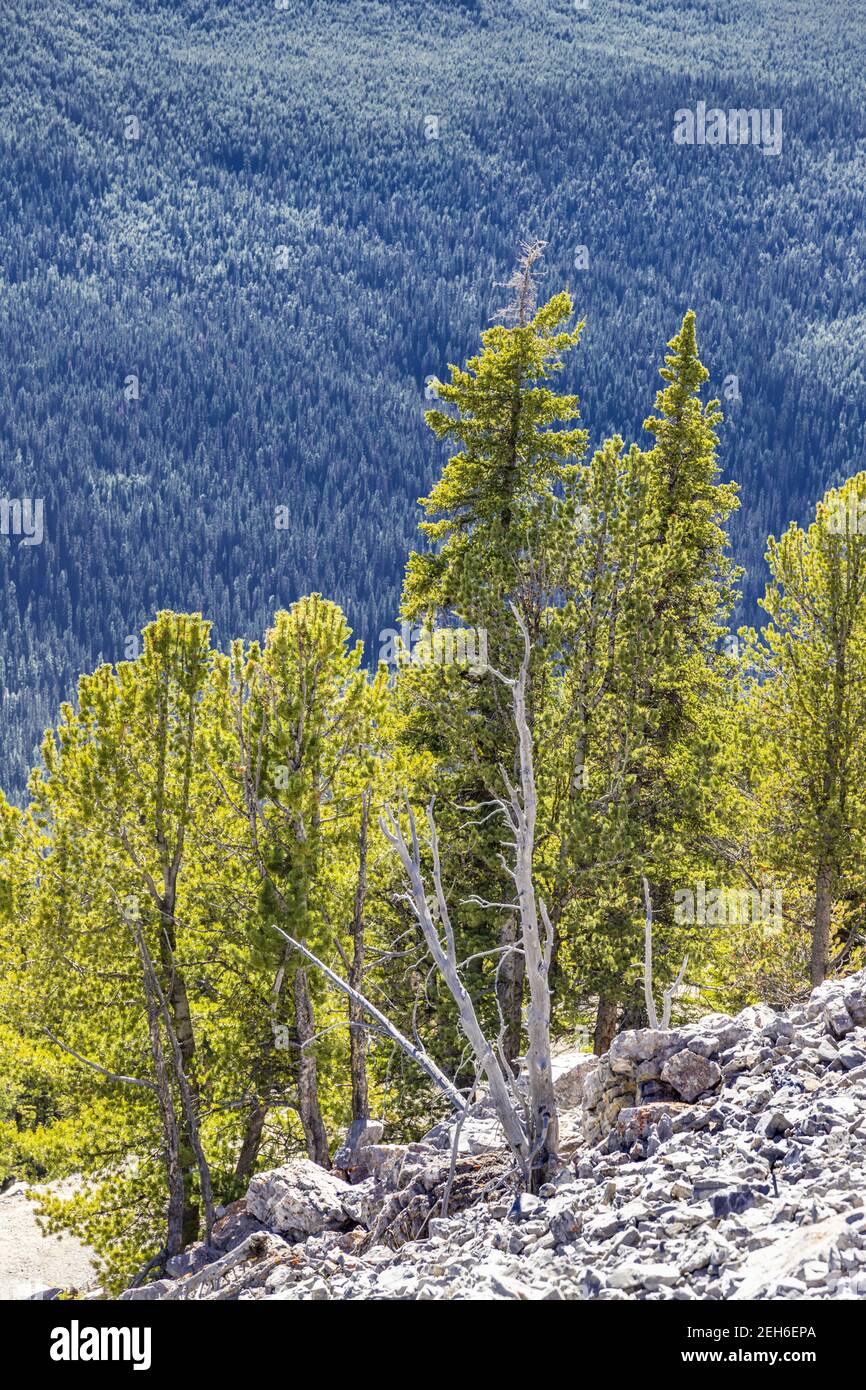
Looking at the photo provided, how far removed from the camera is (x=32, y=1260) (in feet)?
124

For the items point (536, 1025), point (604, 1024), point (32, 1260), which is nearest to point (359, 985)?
point (604, 1024)

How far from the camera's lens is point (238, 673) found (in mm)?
20766

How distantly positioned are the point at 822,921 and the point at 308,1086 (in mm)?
7421

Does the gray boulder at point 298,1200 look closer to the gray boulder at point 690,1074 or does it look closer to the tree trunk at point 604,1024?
the gray boulder at point 690,1074

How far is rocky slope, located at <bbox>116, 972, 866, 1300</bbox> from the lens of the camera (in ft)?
30.5

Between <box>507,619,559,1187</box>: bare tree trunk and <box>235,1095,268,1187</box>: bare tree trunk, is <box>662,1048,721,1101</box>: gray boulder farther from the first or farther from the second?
<box>235,1095,268,1187</box>: bare tree trunk

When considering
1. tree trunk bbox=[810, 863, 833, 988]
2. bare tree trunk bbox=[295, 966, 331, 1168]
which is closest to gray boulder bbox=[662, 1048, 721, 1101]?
bare tree trunk bbox=[295, 966, 331, 1168]

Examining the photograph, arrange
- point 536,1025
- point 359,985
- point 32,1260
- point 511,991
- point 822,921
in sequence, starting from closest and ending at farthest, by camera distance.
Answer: point 536,1025 < point 359,985 < point 822,921 < point 511,991 < point 32,1260

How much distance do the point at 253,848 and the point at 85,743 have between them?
108 inches

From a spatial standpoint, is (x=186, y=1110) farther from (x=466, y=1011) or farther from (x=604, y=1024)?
(x=466, y=1011)

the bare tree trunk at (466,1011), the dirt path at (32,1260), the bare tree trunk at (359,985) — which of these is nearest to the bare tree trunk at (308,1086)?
the bare tree trunk at (359,985)

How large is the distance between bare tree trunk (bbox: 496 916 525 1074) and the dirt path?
14.9 metres
